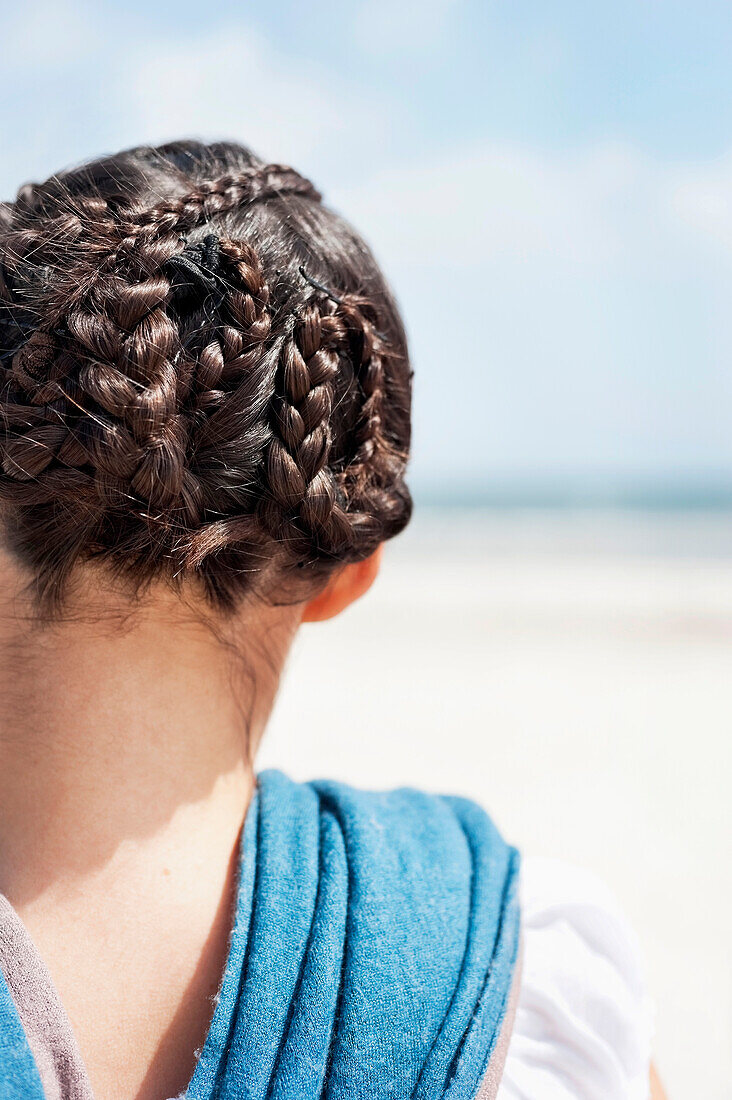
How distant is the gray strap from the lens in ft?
2.70

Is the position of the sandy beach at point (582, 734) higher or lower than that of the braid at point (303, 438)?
higher

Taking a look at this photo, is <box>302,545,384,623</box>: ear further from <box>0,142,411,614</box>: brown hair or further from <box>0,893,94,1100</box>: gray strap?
<box>0,893,94,1100</box>: gray strap

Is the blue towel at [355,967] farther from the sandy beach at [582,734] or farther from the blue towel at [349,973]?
the sandy beach at [582,734]

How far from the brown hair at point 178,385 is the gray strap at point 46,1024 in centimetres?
33

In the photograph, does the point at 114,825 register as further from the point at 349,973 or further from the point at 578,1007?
the point at 578,1007

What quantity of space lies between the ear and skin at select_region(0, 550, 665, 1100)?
0.16 meters

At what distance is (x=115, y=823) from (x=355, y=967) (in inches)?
10.6

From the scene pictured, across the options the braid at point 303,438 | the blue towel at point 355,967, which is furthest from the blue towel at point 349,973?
the braid at point 303,438

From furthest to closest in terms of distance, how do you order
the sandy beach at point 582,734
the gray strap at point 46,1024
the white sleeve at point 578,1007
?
1. the sandy beach at point 582,734
2. the white sleeve at point 578,1007
3. the gray strap at point 46,1024

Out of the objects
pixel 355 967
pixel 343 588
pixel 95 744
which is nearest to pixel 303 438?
pixel 343 588

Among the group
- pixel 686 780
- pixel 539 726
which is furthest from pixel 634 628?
pixel 686 780

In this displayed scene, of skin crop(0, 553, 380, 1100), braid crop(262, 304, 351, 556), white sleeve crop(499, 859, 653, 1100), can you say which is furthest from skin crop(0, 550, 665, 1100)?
white sleeve crop(499, 859, 653, 1100)

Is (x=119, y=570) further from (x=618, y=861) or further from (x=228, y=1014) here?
(x=618, y=861)

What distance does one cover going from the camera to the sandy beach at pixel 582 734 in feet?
9.47
